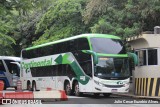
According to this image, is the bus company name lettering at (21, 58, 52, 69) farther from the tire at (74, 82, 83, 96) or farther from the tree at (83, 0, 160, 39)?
the tree at (83, 0, 160, 39)

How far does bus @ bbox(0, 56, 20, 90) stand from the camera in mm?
30516

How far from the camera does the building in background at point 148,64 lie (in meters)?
20.7

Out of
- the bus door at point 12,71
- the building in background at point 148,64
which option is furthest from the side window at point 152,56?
the bus door at point 12,71

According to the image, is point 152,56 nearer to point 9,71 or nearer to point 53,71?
point 53,71

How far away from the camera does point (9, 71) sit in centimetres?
3097

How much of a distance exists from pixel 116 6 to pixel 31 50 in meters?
7.98

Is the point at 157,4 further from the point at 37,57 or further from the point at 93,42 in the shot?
the point at 37,57

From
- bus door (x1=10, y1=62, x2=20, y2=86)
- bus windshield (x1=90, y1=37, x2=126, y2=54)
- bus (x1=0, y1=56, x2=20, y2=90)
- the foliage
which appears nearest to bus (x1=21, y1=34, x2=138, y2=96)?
bus windshield (x1=90, y1=37, x2=126, y2=54)

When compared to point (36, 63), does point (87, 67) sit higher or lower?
lower

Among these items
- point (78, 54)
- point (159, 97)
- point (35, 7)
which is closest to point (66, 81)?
point (78, 54)

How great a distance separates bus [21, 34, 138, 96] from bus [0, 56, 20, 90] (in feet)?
20.9

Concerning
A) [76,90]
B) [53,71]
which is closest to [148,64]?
[76,90]

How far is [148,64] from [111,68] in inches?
112

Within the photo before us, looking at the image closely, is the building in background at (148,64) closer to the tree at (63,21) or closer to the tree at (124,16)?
the tree at (124,16)
